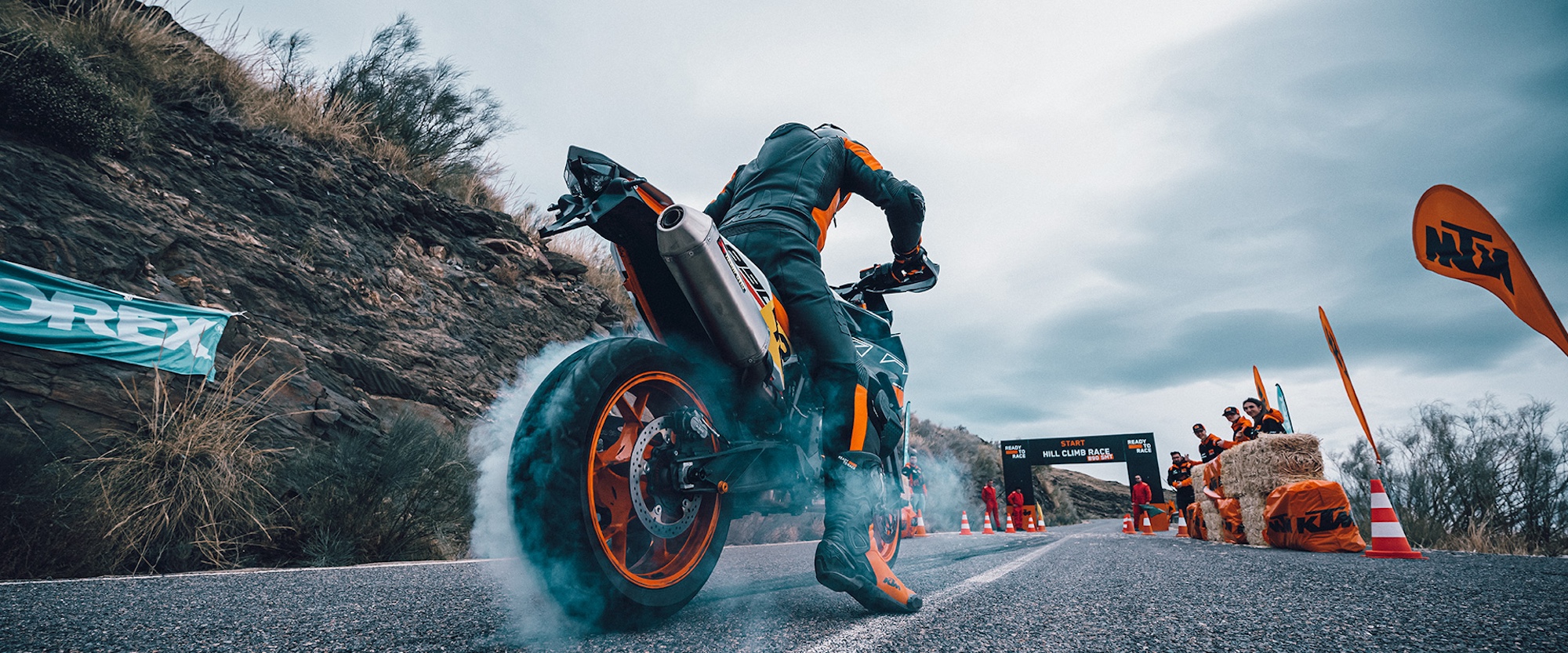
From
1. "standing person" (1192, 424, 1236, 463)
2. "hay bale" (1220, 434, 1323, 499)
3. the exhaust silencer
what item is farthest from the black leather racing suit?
"standing person" (1192, 424, 1236, 463)

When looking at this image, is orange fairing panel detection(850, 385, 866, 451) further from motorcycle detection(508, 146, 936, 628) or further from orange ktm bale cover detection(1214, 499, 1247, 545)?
orange ktm bale cover detection(1214, 499, 1247, 545)

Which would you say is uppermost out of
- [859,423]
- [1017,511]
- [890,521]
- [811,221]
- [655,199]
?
[811,221]

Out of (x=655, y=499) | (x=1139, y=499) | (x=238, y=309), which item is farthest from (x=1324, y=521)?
(x=1139, y=499)

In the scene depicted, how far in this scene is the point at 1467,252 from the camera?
11.7 feet

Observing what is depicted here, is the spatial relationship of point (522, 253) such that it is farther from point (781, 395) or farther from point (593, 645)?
point (593, 645)

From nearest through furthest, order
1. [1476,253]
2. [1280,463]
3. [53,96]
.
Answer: [1476,253]
[53,96]
[1280,463]

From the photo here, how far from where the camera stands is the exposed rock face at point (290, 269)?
4695 millimetres

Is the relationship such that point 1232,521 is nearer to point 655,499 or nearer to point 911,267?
point 911,267

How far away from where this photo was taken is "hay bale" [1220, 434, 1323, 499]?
20.4 ft

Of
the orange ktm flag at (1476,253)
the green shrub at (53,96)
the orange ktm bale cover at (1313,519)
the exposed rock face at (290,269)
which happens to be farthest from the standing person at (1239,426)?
the green shrub at (53,96)

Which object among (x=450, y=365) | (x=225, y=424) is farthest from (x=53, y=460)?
(x=450, y=365)

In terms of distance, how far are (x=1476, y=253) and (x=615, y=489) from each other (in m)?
4.60

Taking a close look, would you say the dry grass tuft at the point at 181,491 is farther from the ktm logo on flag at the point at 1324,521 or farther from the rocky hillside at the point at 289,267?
the ktm logo on flag at the point at 1324,521

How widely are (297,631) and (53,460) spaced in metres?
3.29
